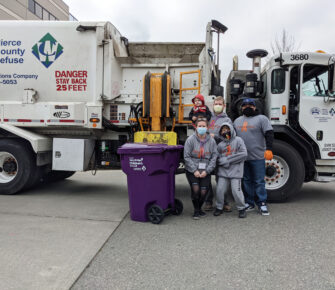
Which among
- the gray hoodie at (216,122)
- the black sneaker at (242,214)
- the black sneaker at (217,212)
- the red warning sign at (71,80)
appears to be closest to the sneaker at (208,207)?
the black sneaker at (217,212)

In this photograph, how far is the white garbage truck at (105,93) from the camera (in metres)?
5.07

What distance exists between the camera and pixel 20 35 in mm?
5539

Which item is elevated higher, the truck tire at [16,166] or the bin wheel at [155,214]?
the truck tire at [16,166]

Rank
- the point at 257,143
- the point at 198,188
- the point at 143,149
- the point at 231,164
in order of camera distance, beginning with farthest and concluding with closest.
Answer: the point at 257,143, the point at 231,164, the point at 198,188, the point at 143,149

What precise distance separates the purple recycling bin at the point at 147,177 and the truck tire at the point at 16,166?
245 cm

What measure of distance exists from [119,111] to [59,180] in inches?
108

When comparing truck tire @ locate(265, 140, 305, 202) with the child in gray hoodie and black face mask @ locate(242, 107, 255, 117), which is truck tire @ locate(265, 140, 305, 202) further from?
the child in gray hoodie

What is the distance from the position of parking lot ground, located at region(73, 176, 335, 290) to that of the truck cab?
0.83m

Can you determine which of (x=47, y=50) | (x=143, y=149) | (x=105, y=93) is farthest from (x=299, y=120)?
(x=47, y=50)

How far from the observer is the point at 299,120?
16.3ft

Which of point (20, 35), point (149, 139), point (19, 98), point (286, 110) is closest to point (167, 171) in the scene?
point (149, 139)

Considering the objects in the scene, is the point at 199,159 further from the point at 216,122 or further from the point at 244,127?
the point at 244,127

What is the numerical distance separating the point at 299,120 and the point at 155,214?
112 inches

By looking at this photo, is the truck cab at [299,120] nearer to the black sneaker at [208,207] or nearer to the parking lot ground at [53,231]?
the black sneaker at [208,207]
